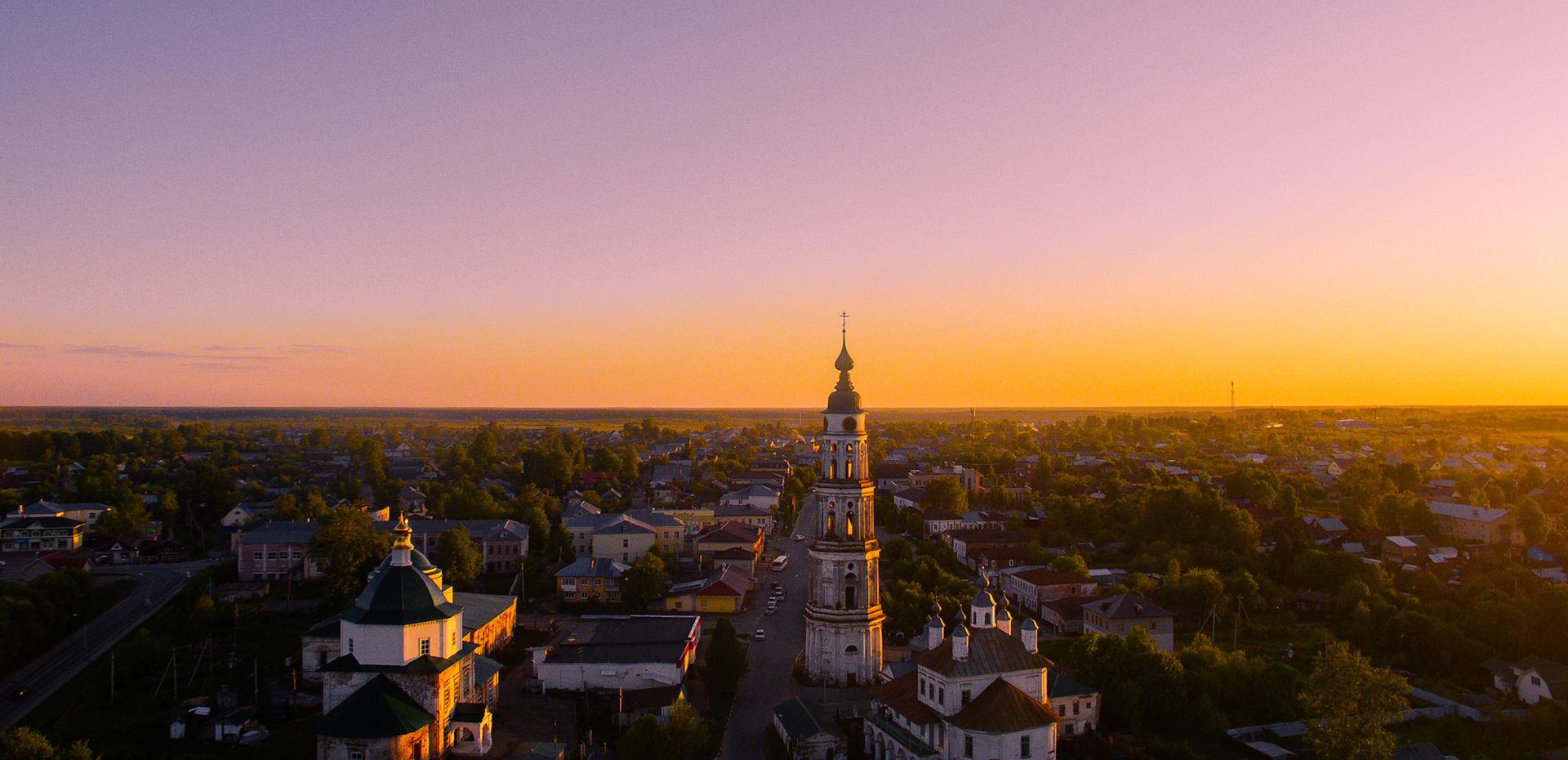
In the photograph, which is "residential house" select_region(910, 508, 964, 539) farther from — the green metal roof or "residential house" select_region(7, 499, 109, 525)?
"residential house" select_region(7, 499, 109, 525)

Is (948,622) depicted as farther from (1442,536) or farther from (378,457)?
(378,457)

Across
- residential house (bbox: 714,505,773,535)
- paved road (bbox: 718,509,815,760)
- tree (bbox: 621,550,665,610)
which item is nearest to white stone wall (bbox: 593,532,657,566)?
paved road (bbox: 718,509,815,760)

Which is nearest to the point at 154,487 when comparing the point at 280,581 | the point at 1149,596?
the point at 280,581

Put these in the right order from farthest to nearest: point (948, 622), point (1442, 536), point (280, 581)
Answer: point (1442, 536) < point (280, 581) < point (948, 622)

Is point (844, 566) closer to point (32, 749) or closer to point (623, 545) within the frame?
point (32, 749)

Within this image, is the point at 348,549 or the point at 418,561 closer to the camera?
the point at 418,561

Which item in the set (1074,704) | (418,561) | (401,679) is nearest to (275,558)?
(418,561)

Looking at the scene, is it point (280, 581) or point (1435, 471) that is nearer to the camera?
point (280, 581)

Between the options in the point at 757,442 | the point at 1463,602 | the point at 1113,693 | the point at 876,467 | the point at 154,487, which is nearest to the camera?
the point at 1113,693
